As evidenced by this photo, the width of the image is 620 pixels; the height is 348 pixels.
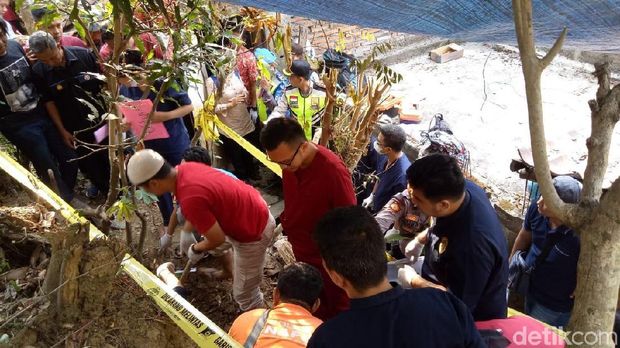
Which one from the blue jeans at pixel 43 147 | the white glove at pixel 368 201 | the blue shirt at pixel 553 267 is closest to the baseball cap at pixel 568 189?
the blue shirt at pixel 553 267

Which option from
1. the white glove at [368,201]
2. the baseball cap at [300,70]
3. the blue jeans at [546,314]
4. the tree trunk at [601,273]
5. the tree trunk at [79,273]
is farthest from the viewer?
the baseball cap at [300,70]

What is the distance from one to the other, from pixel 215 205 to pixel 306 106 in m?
2.23

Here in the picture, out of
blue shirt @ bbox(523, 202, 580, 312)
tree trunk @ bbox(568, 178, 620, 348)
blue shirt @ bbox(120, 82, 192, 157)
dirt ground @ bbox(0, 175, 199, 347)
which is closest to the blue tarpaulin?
blue shirt @ bbox(523, 202, 580, 312)

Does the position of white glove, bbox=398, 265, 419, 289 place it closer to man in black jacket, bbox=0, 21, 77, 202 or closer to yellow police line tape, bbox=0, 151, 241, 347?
yellow police line tape, bbox=0, 151, 241, 347

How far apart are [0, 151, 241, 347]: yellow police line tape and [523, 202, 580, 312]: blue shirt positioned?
1.97m

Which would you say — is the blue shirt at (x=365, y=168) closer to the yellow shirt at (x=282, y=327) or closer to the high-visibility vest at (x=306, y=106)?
the high-visibility vest at (x=306, y=106)

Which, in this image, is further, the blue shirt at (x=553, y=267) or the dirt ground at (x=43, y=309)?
the blue shirt at (x=553, y=267)

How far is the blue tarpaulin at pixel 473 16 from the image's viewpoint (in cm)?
213

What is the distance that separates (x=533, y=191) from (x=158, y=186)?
3.13 m

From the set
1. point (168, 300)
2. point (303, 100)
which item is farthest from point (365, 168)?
point (168, 300)

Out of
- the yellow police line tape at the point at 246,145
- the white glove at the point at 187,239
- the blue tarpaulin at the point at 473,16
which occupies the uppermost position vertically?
the blue tarpaulin at the point at 473,16

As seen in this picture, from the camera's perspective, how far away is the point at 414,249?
331 cm

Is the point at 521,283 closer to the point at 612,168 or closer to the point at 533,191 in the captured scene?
the point at 533,191

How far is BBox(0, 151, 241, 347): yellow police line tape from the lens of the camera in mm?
2490
